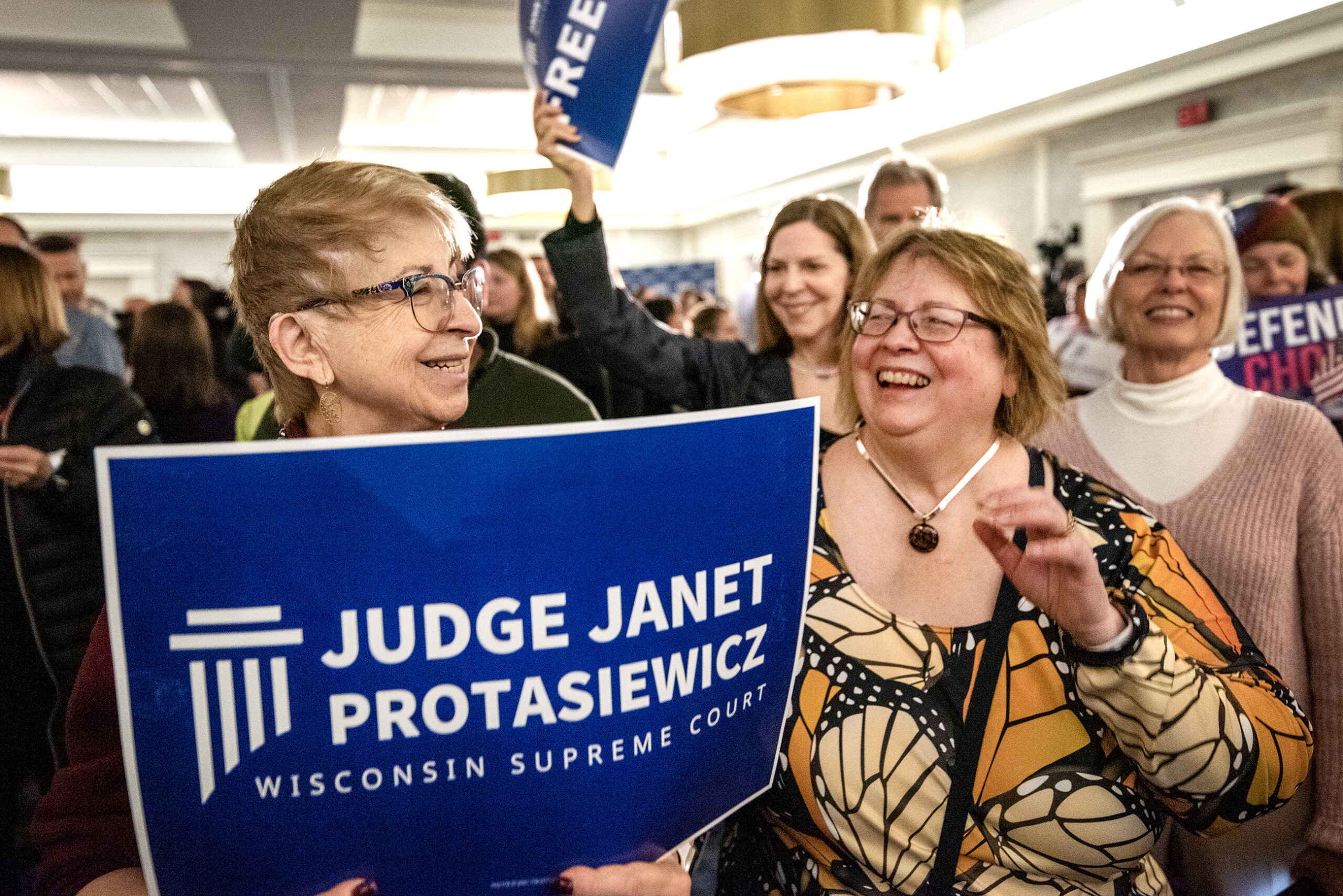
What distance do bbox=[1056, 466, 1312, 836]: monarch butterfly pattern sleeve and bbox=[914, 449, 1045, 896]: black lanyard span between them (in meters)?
0.11

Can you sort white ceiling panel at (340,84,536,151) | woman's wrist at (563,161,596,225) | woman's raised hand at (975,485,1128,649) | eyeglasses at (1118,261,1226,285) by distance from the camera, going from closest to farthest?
1. woman's raised hand at (975,485,1128,649)
2. eyeglasses at (1118,261,1226,285)
3. woman's wrist at (563,161,596,225)
4. white ceiling panel at (340,84,536,151)

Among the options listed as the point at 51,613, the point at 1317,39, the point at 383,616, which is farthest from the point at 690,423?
the point at 1317,39

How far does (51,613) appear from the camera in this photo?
7.09 feet

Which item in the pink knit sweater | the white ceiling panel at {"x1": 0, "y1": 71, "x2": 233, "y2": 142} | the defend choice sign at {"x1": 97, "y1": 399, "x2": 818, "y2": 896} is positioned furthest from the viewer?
the white ceiling panel at {"x1": 0, "y1": 71, "x2": 233, "y2": 142}

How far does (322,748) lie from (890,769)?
0.70 metres

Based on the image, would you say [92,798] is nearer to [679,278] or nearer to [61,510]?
[61,510]

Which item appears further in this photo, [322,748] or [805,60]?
[805,60]

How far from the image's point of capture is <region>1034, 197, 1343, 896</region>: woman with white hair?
5.18ft

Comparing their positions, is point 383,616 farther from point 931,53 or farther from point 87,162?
point 87,162

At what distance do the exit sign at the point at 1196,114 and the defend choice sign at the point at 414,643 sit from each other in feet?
25.6

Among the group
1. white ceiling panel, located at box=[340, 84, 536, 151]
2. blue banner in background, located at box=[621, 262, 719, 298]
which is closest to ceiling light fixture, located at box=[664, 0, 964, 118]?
white ceiling panel, located at box=[340, 84, 536, 151]

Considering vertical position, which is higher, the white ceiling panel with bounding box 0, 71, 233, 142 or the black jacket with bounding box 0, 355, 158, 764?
the white ceiling panel with bounding box 0, 71, 233, 142

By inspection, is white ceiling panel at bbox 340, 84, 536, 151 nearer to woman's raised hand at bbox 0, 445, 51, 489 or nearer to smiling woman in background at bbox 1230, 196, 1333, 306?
woman's raised hand at bbox 0, 445, 51, 489

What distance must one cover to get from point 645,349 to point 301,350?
1.28 metres
